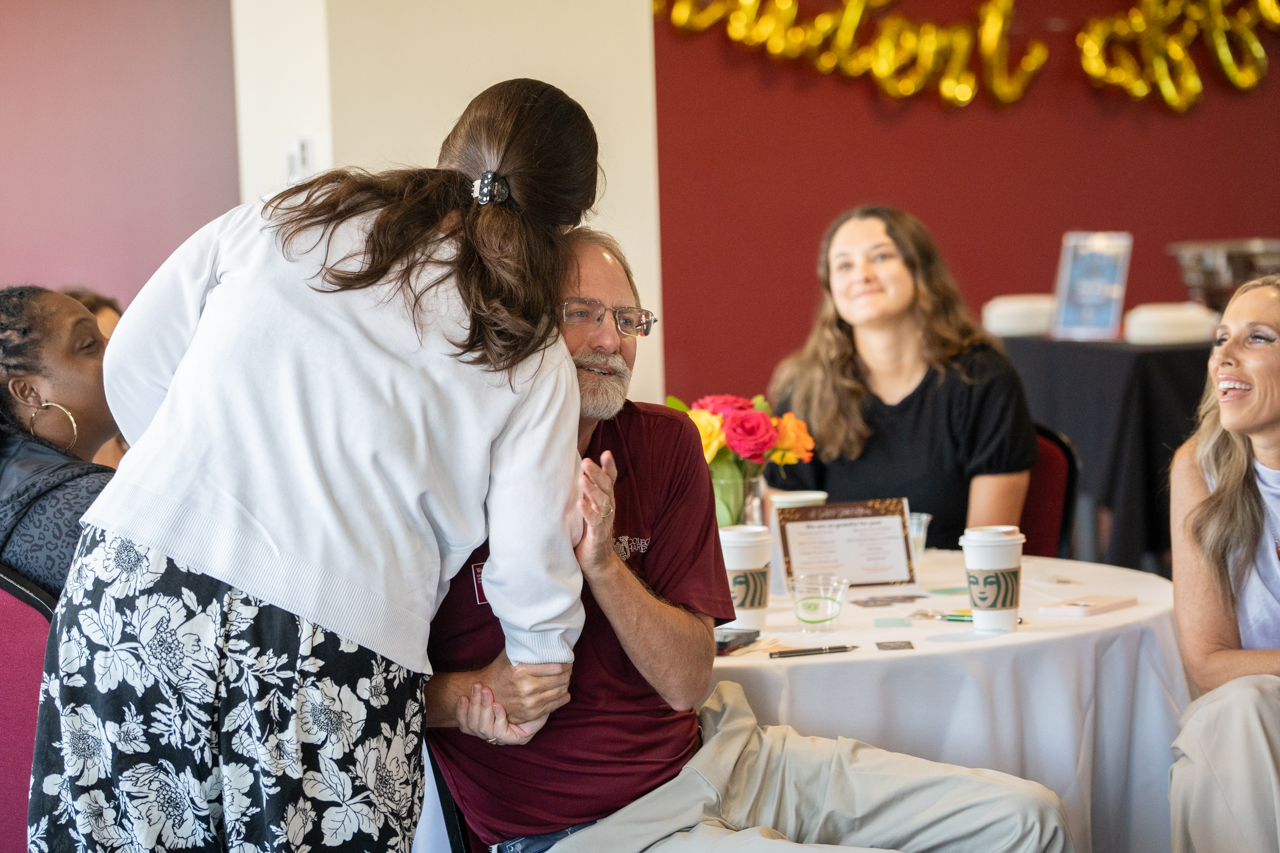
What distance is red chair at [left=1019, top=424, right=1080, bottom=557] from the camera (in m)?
2.71

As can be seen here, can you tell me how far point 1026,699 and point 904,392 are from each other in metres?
1.12

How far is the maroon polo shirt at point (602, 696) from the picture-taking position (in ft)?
4.55

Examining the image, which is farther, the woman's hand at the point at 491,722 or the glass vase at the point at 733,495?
the glass vase at the point at 733,495

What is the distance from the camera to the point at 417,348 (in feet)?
3.71

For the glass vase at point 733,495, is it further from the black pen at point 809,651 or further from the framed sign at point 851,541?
the black pen at point 809,651

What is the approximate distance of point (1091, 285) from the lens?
15.3ft

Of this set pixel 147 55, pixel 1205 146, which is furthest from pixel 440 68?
pixel 1205 146

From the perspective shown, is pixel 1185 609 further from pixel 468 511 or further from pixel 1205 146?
pixel 1205 146

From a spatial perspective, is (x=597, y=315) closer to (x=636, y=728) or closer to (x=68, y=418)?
(x=636, y=728)

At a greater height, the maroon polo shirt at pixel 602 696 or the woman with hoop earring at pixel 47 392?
the woman with hoop earring at pixel 47 392

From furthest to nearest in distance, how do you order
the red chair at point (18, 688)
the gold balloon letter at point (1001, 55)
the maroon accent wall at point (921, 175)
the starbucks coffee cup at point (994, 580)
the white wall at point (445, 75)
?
the gold balloon letter at point (1001, 55)
the maroon accent wall at point (921, 175)
the white wall at point (445, 75)
the starbucks coffee cup at point (994, 580)
the red chair at point (18, 688)

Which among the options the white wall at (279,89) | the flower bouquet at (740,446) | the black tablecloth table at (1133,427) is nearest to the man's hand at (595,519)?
the flower bouquet at (740,446)

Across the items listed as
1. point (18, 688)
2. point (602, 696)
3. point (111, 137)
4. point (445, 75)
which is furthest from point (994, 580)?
point (111, 137)

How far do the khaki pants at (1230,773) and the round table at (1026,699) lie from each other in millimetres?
124
